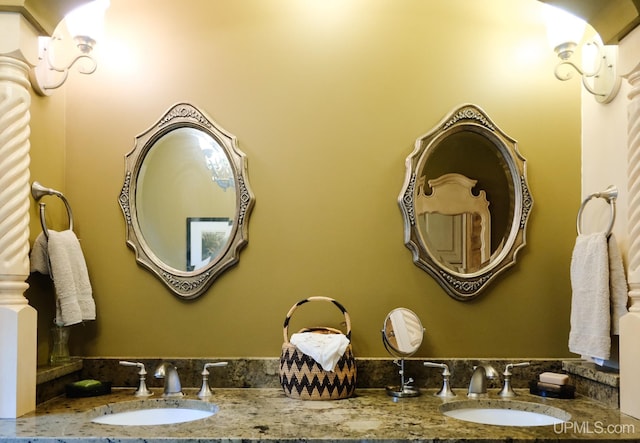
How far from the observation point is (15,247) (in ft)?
Answer: 5.55

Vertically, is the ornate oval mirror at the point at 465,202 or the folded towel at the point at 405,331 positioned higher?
the ornate oval mirror at the point at 465,202

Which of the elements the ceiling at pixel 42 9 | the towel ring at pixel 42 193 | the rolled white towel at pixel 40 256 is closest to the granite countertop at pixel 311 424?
the rolled white towel at pixel 40 256

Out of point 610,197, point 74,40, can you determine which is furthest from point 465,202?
point 74,40

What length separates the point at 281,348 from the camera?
2.12 metres

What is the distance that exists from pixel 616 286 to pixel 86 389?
1746 millimetres

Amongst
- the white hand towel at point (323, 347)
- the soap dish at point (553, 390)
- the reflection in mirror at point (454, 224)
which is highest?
the reflection in mirror at point (454, 224)

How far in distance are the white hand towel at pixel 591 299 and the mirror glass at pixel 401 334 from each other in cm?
Result: 51

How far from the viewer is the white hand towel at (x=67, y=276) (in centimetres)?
193

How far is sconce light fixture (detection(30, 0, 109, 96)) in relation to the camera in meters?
1.99

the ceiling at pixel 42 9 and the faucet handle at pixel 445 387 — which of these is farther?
the faucet handle at pixel 445 387

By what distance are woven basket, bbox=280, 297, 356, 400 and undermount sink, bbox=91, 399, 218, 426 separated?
0.84ft

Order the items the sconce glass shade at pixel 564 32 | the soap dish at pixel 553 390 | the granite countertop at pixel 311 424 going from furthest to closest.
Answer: the sconce glass shade at pixel 564 32, the soap dish at pixel 553 390, the granite countertop at pixel 311 424

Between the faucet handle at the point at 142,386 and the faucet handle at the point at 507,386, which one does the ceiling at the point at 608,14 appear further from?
the faucet handle at the point at 142,386

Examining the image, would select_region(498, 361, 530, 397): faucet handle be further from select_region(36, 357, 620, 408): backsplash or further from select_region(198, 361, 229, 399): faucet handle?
select_region(198, 361, 229, 399): faucet handle
